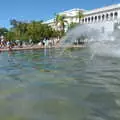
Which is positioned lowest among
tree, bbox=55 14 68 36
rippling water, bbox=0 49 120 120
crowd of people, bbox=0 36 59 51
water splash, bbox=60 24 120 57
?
crowd of people, bbox=0 36 59 51

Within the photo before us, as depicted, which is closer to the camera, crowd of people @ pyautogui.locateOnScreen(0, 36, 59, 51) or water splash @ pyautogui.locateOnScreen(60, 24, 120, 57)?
water splash @ pyautogui.locateOnScreen(60, 24, 120, 57)

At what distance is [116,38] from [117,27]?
1504mm

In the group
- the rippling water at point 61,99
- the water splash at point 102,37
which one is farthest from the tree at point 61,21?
the rippling water at point 61,99

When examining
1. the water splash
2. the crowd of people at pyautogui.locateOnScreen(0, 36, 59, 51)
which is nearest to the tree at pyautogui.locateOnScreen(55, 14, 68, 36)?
the crowd of people at pyautogui.locateOnScreen(0, 36, 59, 51)

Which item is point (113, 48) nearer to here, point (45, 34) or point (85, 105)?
point (85, 105)

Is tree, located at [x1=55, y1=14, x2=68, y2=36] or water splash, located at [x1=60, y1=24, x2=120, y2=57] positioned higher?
tree, located at [x1=55, y1=14, x2=68, y2=36]

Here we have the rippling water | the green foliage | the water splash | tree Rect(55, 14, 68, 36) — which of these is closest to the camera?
the rippling water

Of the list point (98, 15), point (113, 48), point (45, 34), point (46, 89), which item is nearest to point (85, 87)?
point (46, 89)

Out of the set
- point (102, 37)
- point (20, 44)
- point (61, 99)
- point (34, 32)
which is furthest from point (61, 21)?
point (61, 99)

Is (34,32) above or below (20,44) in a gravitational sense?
above

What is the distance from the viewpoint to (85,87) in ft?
27.4

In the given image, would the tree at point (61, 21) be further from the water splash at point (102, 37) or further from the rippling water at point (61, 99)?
the rippling water at point (61, 99)

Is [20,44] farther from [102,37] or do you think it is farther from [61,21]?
[102,37]

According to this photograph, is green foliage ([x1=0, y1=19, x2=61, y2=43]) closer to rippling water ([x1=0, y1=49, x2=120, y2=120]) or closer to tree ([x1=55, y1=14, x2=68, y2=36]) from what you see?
tree ([x1=55, y1=14, x2=68, y2=36])
